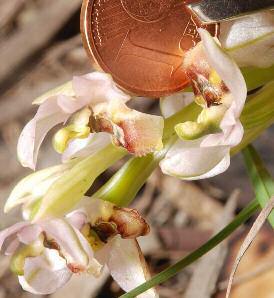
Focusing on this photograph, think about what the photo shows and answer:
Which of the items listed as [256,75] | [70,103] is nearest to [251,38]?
[256,75]

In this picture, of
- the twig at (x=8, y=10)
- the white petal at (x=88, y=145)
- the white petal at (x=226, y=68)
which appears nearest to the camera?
the white petal at (x=226, y=68)

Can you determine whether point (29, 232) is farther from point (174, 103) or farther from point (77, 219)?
point (174, 103)

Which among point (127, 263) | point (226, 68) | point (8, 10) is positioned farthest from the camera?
point (8, 10)

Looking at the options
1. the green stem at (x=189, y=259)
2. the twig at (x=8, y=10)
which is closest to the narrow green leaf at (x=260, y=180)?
the green stem at (x=189, y=259)

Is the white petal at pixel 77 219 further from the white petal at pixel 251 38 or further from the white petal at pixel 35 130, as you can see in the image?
the white petal at pixel 251 38

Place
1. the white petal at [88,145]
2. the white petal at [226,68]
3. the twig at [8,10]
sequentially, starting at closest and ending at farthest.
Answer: the white petal at [226,68] → the white petal at [88,145] → the twig at [8,10]

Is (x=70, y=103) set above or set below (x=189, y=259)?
above

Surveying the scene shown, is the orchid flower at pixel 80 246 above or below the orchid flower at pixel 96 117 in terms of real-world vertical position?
below
